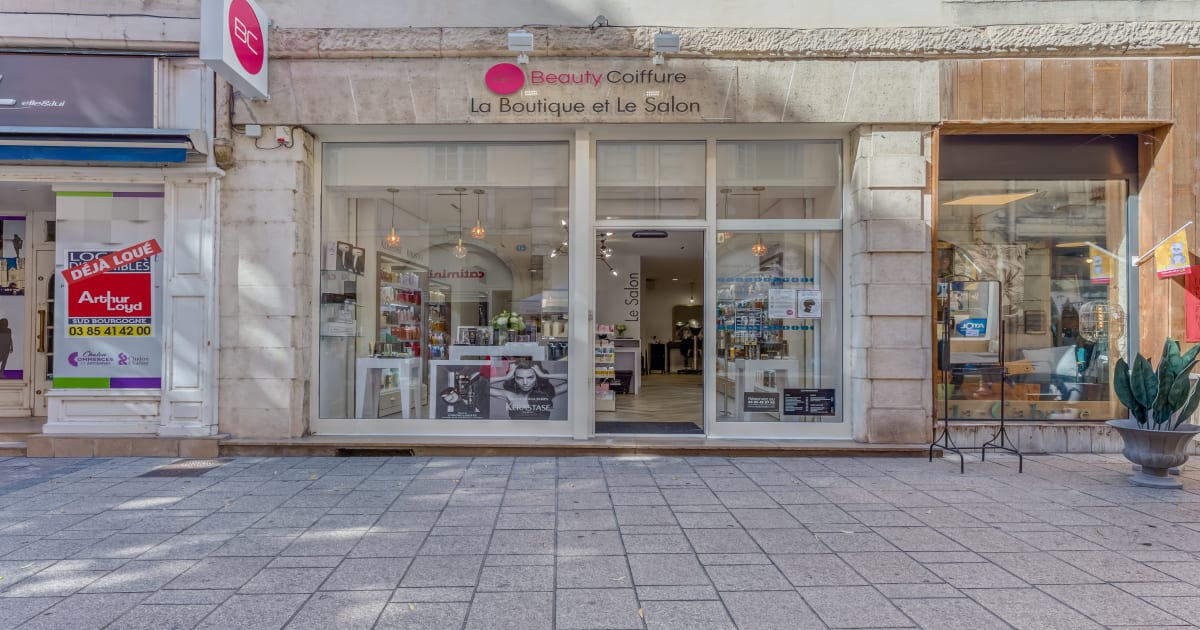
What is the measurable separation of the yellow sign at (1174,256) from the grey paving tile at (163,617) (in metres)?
9.07

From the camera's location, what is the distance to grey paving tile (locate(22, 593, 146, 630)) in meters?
3.09

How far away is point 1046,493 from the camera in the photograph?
554cm

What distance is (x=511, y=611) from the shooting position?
325cm

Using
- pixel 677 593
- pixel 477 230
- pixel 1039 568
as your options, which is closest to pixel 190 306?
pixel 477 230

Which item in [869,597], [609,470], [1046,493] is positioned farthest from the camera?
[609,470]

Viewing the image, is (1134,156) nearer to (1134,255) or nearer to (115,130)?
(1134,255)

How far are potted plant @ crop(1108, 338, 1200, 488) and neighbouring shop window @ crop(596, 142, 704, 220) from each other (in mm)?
4536

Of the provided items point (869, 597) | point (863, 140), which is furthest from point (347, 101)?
point (869, 597)

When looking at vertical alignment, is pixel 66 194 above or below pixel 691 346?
above

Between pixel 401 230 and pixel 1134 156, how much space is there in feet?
28.3

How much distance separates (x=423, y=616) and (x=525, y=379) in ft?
15.0

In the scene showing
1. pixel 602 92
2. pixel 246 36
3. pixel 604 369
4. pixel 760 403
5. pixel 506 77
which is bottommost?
pixel 760 403

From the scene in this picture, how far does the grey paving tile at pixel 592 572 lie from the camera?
3594mm

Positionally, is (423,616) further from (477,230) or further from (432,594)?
(477,230)
